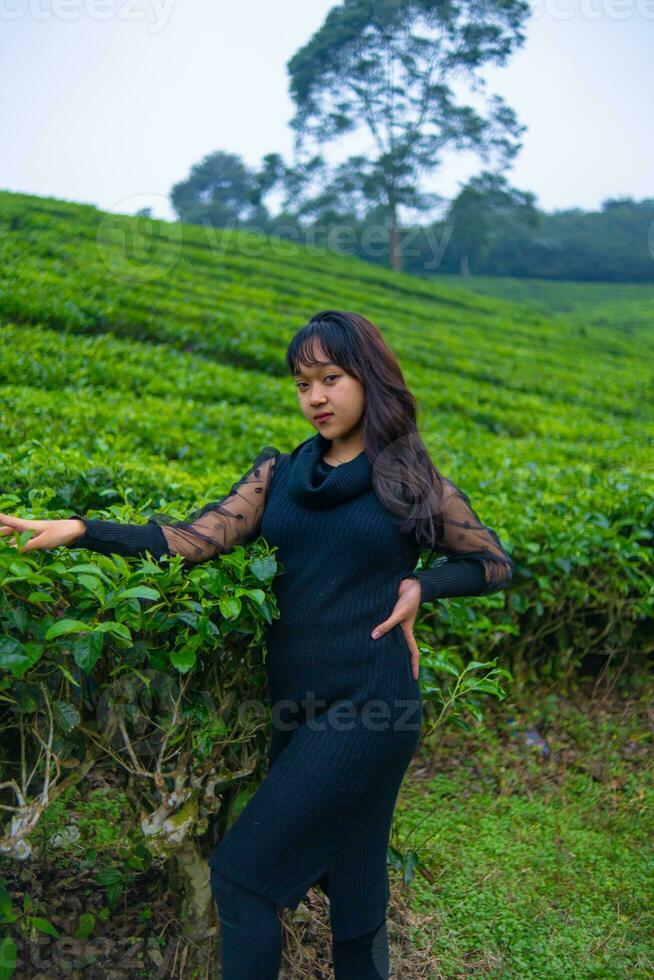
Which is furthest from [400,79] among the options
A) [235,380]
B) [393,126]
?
[235,380]

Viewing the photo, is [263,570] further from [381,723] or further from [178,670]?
[381,723]

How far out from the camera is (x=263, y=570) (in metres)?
1.90

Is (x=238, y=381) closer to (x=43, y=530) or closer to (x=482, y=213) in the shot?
(x=43, y=530)

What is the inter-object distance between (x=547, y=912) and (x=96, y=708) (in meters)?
1.58

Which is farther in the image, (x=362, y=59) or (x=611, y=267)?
(x=611, y=267)

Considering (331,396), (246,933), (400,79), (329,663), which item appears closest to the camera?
(246,933)

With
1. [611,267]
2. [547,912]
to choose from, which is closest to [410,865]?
[547,912]

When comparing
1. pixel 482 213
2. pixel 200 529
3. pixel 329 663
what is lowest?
pixel 329 663

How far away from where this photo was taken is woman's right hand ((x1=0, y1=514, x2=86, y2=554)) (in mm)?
1746

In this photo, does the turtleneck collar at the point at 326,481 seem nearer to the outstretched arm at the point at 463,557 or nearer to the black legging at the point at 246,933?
the outstretched arm at the point at 463,557

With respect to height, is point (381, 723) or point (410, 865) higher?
point (381, 723)

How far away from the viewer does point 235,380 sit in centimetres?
822

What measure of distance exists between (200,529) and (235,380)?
633 centimetres

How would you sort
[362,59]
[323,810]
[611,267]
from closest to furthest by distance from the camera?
[323,810]
[362,59]
[611,267]
